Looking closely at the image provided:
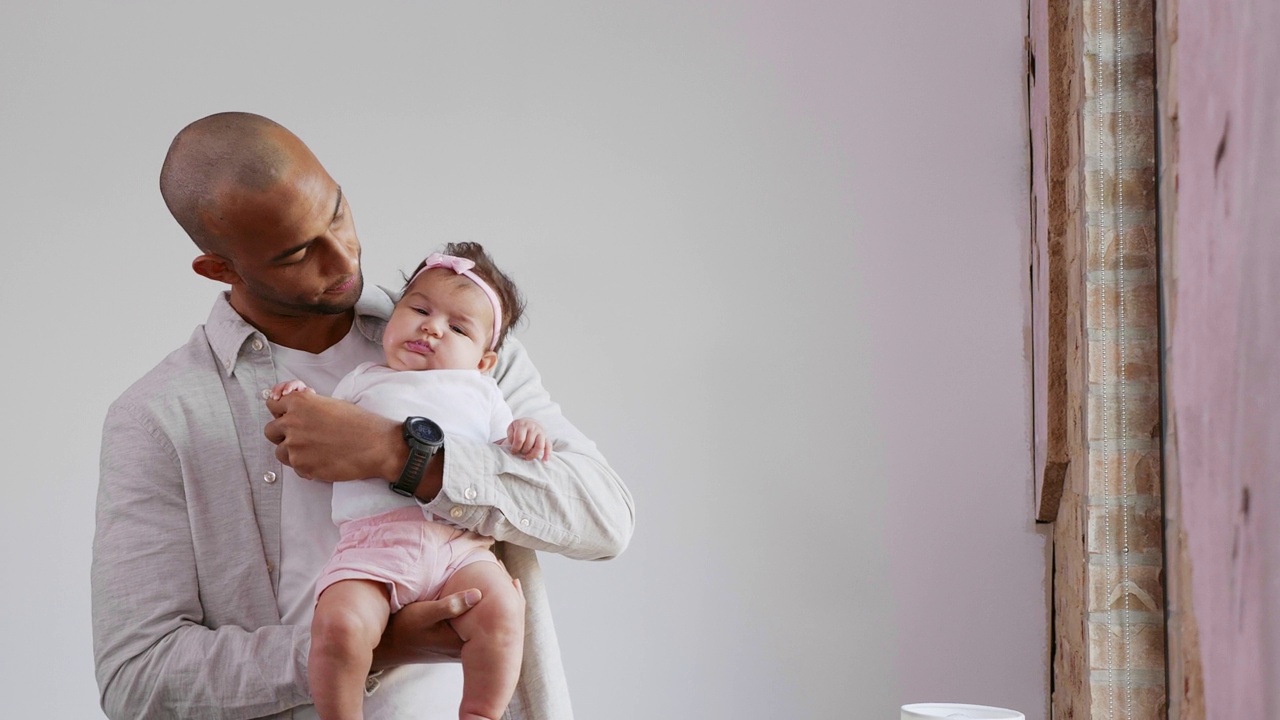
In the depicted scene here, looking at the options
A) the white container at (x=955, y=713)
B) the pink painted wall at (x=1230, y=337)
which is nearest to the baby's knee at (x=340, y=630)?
the pink painted wall at (x=1230, y=337)

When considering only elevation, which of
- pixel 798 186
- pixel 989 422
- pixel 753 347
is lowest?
pixel 989 422

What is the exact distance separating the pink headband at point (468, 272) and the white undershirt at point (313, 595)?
1.13 ft

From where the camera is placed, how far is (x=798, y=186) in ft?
9.87

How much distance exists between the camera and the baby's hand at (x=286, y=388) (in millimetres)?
1605

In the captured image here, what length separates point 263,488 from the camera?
1.66 meters

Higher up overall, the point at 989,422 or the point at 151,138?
the point at 151,138

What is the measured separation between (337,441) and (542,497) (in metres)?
0.29

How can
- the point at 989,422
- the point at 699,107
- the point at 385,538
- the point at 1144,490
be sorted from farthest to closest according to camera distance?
the point at 699,107 < the point at 989,422 < the point at 1144,490 < the point at 385,538

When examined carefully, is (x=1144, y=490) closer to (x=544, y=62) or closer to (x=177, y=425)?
(x=177, y=425)

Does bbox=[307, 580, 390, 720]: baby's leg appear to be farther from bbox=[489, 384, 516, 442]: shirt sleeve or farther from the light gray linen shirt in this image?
bbox=[489, 384, 516, 442]: shirt sleeve

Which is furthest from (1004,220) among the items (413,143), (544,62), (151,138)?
(151,138)

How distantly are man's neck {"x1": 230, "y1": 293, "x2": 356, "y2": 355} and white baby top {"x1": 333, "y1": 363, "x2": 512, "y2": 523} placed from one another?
100 millimetres

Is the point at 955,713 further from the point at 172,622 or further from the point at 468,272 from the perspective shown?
the point at 172,622

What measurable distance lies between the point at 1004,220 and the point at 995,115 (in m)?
0.26
